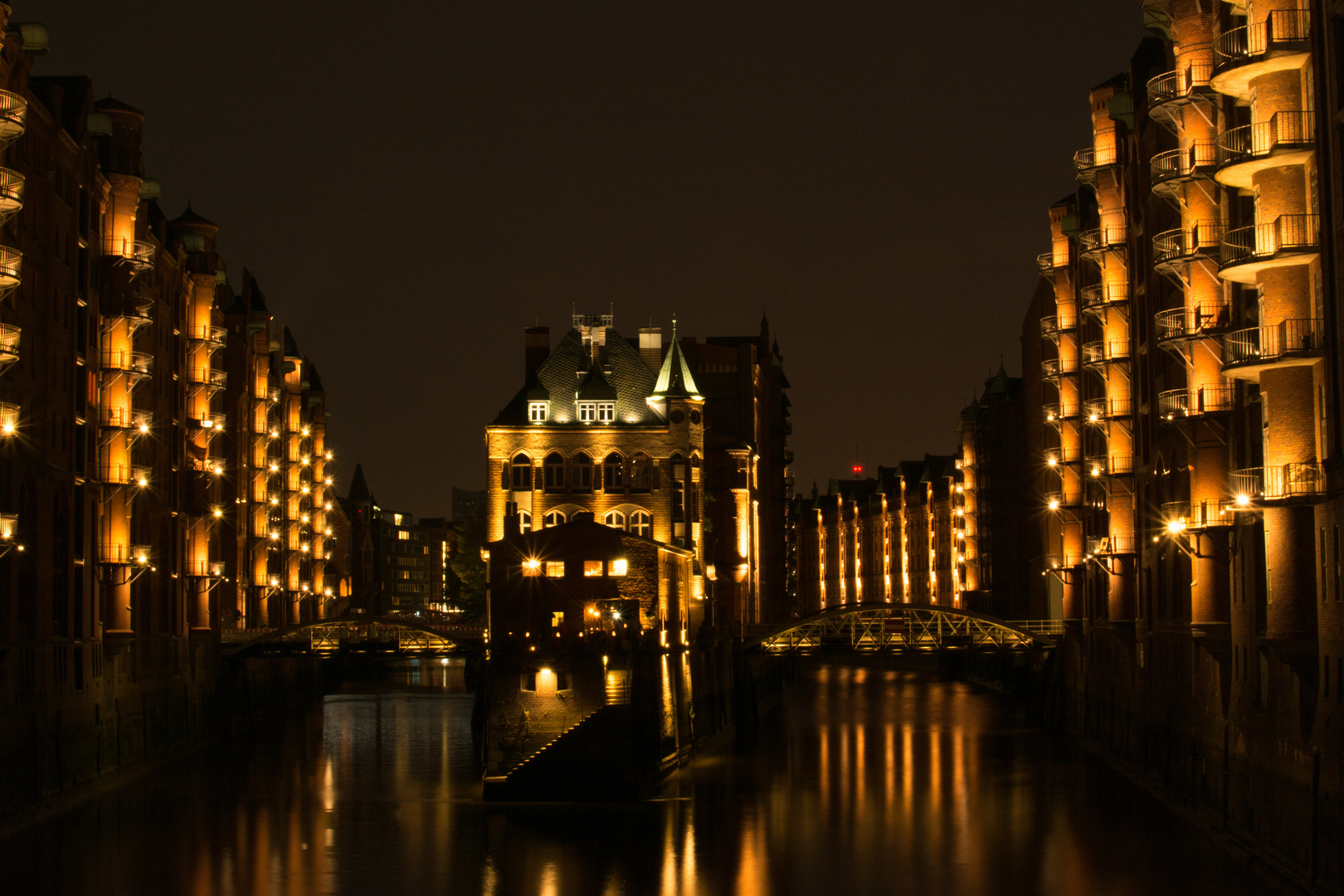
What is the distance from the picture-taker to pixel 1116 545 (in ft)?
209

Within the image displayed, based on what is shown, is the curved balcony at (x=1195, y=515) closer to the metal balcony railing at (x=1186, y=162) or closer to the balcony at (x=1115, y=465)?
the metal balcony railing at (x=1186, y=162)

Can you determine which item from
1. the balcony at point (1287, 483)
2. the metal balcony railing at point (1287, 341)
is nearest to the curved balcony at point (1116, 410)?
the balcony at point (1287, 483)

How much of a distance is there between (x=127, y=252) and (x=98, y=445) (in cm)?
720

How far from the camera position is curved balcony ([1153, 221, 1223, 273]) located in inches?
1772

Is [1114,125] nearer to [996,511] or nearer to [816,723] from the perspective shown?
[816,723]

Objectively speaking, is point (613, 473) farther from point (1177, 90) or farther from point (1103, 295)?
point (1177, 90)

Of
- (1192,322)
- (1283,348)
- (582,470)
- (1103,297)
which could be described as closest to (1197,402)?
(1192,322)

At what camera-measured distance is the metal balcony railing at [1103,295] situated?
2510 inches

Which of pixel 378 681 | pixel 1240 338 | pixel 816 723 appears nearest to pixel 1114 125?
pixel 1240 338

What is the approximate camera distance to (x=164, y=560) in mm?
70312

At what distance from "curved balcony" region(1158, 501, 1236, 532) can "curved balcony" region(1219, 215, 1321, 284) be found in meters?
7.59

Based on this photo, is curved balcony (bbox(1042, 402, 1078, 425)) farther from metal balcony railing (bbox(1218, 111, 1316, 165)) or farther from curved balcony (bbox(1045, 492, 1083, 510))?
metal balcony railing (bbox(1218, 111, 1316, 165))

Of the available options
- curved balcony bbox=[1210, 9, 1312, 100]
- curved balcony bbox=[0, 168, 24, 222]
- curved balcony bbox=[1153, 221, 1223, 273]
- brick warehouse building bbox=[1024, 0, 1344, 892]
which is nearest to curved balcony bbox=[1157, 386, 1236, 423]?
brick warehouse building bbox=[1024, 0, 1344, 892]

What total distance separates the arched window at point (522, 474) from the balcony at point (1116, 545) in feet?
112
